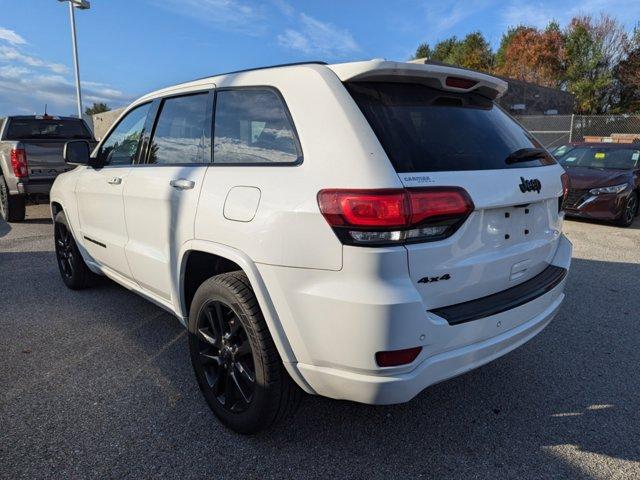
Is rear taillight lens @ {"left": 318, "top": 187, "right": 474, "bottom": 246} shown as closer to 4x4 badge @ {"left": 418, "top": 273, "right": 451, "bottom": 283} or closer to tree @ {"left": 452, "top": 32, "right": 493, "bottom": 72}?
4x4 badge @ {"left": 418, "top": 273, "right": 451, "bottom": 283}

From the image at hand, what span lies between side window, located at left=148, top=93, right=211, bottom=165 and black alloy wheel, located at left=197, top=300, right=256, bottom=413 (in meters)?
0.88

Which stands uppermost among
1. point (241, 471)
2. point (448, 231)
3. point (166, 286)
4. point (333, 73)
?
point (333, 73)

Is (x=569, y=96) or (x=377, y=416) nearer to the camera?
(x=377, y=416)

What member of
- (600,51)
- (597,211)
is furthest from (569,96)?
(597,211)

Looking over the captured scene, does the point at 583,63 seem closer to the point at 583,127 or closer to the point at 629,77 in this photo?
the point at 629,77

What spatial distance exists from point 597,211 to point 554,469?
23.4 feet

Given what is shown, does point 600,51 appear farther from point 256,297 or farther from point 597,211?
point 256,297

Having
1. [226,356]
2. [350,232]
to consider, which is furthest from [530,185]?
[226,356]

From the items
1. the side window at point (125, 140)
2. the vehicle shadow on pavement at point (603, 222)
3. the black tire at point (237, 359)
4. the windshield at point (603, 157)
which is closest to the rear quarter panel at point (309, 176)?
the black tire at point (237, 359)

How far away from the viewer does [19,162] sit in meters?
8.05

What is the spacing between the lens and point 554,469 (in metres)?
2.24

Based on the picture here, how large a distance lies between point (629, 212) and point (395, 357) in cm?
839

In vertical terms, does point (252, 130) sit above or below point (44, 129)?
below

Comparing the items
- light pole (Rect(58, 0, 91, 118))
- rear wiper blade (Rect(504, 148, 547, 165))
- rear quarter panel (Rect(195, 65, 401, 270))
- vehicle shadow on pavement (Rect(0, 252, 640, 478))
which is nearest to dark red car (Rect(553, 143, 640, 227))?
vehicle shadow on pavement (Rect(0, 252, 640, 478))
